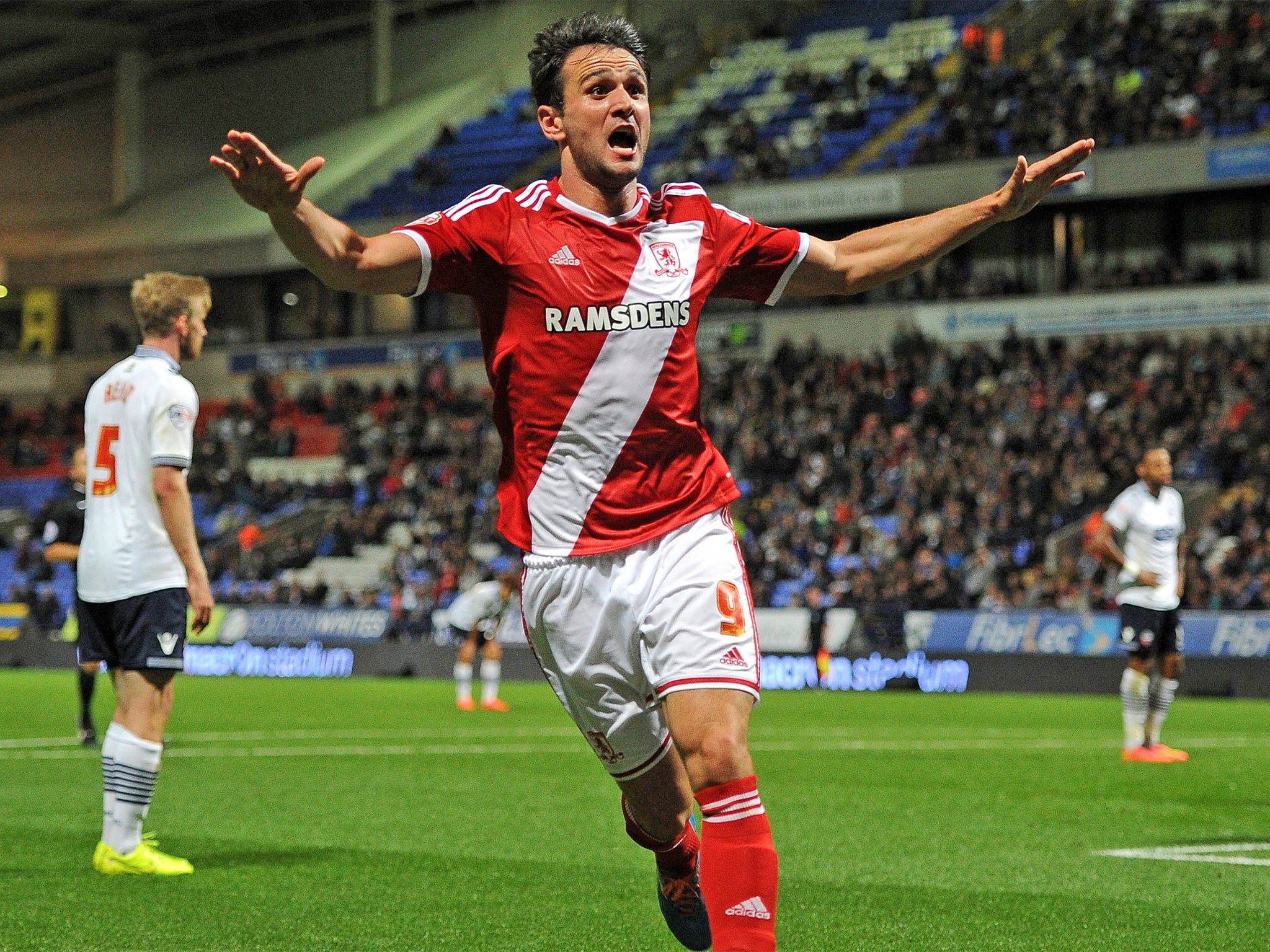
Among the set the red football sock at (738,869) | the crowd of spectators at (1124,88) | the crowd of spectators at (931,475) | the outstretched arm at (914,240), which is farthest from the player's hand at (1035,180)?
the crowd of spectators at (1124,88)

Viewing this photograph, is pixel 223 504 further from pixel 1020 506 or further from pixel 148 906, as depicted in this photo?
pixel 148 906

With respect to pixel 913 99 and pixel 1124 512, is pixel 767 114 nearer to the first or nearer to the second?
pixel 913 99

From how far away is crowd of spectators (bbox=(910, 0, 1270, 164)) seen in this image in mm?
37219

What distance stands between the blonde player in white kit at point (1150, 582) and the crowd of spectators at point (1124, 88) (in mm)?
22858

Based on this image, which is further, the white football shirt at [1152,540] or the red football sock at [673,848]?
the white football shirt at [1152,540]

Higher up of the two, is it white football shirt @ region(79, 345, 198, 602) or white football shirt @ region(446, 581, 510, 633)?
white football shirt @ region(79, 345, 198, 602)

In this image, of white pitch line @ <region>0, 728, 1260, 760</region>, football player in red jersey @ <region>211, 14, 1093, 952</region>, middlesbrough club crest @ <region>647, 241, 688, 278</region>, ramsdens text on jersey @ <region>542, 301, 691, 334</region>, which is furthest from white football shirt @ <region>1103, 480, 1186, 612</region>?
ramsdens text on jersey @ <region>542, 301, 691, 334</region>

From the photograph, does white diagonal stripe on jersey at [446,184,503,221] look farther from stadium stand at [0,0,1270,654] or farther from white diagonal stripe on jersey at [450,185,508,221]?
stadium stand at [0,0,1270,654]

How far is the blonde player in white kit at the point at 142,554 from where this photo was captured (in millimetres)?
7945

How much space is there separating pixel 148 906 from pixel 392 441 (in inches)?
1447

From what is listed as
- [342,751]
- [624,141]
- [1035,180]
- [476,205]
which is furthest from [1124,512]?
[476,205]

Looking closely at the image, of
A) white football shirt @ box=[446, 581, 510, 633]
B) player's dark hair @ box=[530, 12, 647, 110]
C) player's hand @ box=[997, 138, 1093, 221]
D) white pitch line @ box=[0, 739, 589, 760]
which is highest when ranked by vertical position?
player's dark hair @ box=[530, 12, 647, 110]

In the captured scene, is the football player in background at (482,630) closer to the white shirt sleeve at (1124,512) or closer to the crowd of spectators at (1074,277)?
the white shirt sleeve at (1124,512)

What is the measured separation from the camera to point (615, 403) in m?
5.01
